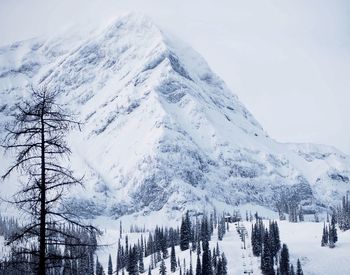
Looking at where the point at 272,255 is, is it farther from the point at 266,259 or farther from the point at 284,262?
the point at 284,262

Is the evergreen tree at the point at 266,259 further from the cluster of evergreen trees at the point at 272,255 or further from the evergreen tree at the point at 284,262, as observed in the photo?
the evergreen tree at the point at 284,262

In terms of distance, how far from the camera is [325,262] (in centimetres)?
18575

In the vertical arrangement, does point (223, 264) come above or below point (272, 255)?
above

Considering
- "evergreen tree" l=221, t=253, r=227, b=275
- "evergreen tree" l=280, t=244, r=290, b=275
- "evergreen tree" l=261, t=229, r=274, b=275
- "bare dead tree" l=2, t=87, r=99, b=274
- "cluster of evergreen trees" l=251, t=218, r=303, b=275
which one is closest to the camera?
"bare dead tree" l=2, t=87, r=99, b=274

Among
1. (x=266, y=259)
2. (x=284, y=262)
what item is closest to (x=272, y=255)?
(x=266, y=259)

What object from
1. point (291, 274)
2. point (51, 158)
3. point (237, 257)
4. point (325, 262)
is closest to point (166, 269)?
point (237, 257)

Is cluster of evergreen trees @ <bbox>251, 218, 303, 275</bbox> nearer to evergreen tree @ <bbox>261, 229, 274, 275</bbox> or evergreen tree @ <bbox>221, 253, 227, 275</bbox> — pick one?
evergreen tree @ <bbox>261, 229, 274, 275</bbox>


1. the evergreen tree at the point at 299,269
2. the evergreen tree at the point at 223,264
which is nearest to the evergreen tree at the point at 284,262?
the evergreen tree at the point at 299,269

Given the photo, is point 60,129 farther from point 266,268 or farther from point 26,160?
point 266,268

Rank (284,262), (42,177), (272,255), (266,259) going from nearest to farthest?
(42,177)
(284,262)
(266,259)
(272,255)

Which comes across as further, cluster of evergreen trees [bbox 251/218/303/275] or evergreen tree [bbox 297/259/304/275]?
cluster of evergreen trees [bbox 251/218/303/275]

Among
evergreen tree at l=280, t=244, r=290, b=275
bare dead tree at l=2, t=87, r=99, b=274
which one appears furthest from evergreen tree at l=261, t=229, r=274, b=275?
bare dead tree at l=2, t=87, r=99, b=274

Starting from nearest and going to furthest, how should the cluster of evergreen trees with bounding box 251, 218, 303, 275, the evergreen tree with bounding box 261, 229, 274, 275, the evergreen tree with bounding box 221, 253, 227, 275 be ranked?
the evergreen tree with bounding box 221, 253, 227, 275, the evergreen tree with bounding box 261, 229, 274, 275, the cluster of evergreen trees with bounding box 251, 218, 303, 275

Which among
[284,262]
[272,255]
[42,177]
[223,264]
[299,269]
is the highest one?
[42,177]
